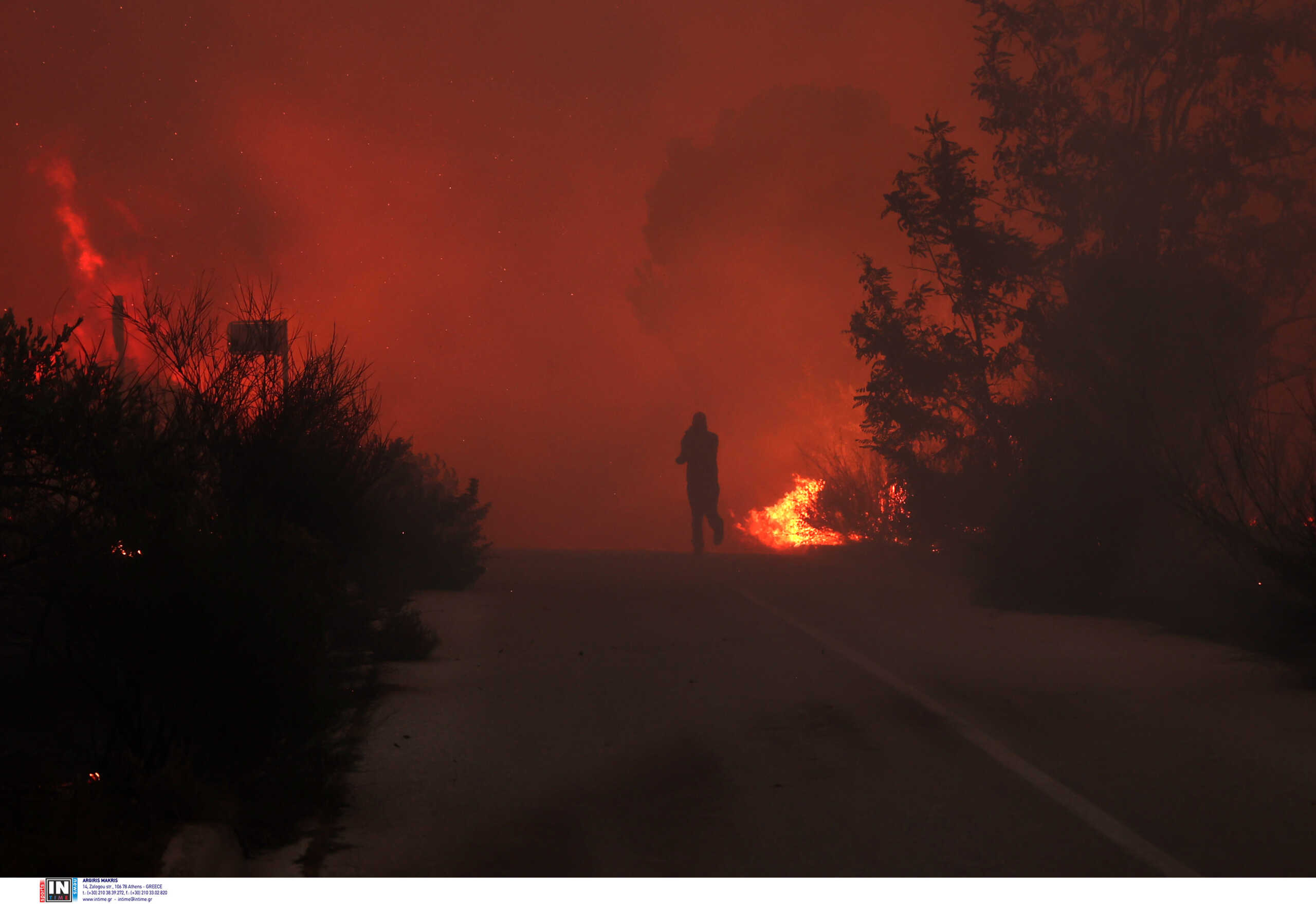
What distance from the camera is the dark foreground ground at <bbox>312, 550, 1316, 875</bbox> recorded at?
5.65 meters

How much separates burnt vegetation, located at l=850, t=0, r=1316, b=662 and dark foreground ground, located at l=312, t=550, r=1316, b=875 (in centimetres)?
181

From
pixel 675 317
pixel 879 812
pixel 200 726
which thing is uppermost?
pixel 675 317

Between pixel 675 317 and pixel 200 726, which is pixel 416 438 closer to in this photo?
pixel 675 317

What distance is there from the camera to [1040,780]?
6828mm

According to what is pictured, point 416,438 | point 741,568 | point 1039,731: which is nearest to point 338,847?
point 1039,731

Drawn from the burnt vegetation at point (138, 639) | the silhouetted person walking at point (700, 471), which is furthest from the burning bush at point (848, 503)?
the burnt vegetation at point (138, 639)

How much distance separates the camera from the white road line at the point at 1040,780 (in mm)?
5508

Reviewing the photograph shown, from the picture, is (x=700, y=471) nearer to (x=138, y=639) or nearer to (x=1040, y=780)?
(x=1040, y=780)

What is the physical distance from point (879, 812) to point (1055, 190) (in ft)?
63.9

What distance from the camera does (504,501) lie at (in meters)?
84.5

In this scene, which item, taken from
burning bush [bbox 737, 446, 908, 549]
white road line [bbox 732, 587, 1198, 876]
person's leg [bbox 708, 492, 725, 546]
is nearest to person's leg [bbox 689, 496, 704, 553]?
person's leg [bbox 708, 492, 725, 546]
